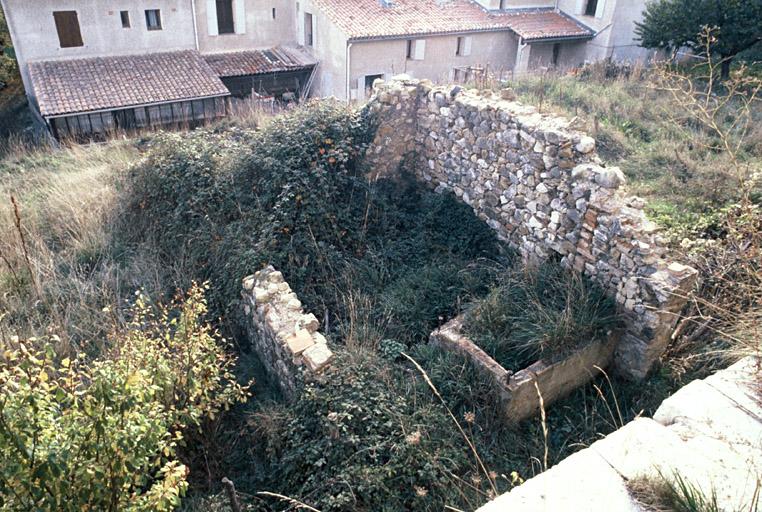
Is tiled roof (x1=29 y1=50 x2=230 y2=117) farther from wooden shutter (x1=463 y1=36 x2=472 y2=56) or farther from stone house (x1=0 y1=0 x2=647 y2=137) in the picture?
wooden shutter (x1=463 y1=36 x2=472 y2=56)

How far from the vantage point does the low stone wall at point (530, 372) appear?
191 inches

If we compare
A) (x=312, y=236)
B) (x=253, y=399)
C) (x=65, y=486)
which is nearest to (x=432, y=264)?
(x=312, y=236)

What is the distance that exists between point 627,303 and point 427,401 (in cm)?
224

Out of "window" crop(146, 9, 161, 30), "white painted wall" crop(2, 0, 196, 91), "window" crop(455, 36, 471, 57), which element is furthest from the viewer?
"window" crop(455, 36, 471, 57)

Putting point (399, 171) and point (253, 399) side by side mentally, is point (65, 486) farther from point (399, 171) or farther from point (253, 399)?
point (399, 171)

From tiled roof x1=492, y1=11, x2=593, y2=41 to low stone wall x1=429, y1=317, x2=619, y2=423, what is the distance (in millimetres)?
18704

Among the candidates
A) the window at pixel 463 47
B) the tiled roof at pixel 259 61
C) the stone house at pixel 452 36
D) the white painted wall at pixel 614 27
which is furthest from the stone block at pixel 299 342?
the white painted wall at pixel 614 27

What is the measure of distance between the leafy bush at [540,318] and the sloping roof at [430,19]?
48.5 feet

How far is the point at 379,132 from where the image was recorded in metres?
7.95

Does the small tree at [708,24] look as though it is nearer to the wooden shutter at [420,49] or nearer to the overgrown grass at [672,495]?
the wooden shutter at [420,49]

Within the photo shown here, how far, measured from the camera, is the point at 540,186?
20.4 ft


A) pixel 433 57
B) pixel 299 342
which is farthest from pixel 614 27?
pixel 299 342

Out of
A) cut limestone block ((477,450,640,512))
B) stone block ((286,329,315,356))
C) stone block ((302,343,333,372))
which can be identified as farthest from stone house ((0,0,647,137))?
cut limestone block ((477,450,640,512))

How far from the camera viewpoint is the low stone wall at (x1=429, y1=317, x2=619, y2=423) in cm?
484
